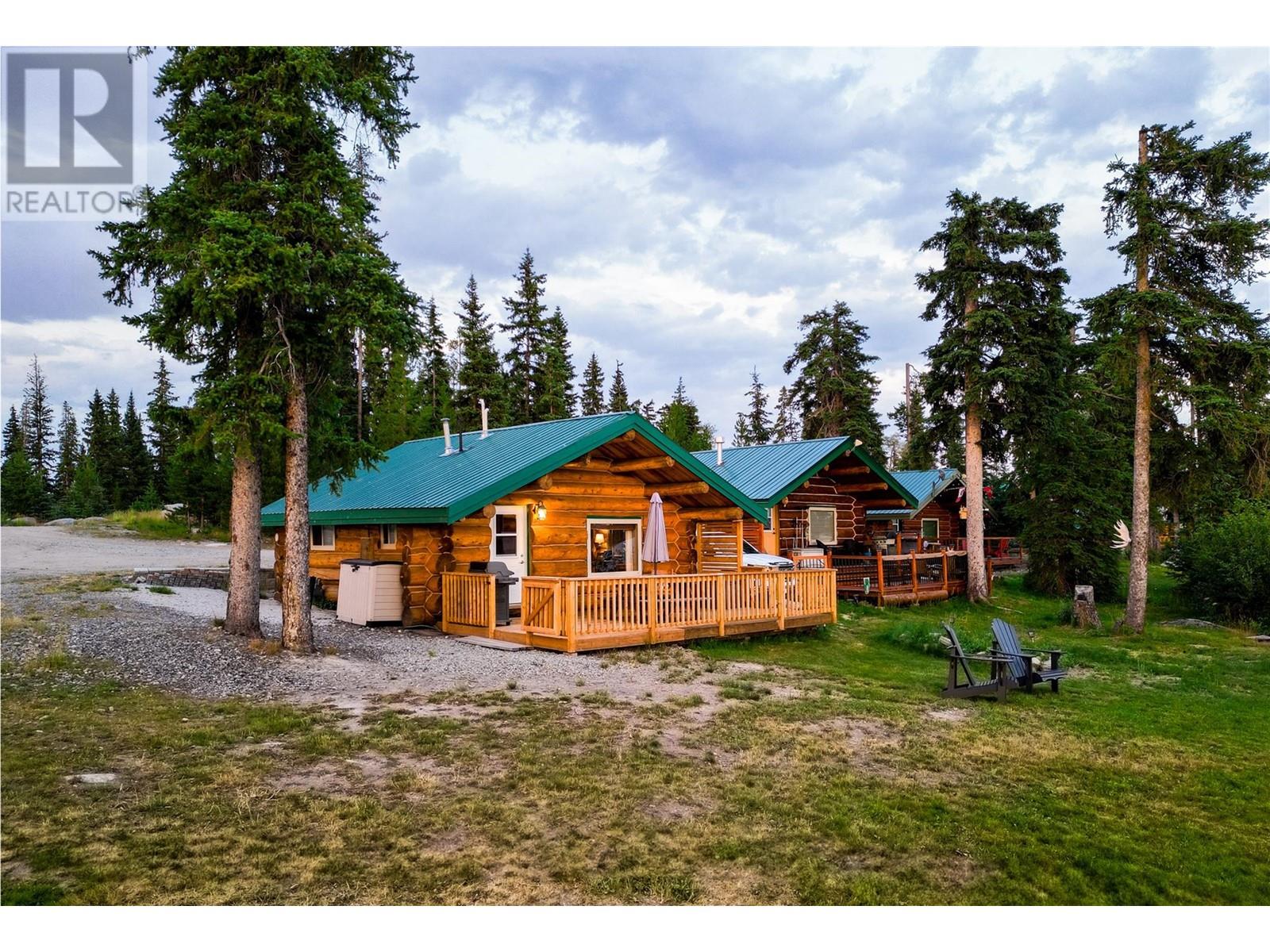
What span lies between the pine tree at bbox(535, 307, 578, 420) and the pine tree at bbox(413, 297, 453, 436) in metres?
4.90

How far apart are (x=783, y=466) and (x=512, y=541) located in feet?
31.7

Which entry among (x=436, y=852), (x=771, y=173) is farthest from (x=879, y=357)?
(x=436, y=852)

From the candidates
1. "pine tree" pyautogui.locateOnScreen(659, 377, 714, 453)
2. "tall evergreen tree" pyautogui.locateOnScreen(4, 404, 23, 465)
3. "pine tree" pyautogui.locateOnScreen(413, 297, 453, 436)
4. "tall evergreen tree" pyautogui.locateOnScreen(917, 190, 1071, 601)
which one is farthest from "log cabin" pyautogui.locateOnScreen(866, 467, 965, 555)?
"tall evergreen tree" pyautogui.locateOnScreen(4, 404, 23, 465)

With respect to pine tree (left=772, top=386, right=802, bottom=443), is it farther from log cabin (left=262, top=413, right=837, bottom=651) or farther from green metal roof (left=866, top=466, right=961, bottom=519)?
log cabin (left=262, top=413, right=837, bottom=651)

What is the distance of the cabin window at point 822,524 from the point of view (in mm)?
22969

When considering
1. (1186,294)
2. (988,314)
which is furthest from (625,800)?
(988,314)

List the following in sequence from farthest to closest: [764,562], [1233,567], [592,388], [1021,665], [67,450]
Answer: [67,450] → [592,388] → [764,562] → [1233,567] → [1021,665]

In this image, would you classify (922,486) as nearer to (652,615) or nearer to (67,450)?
(652,615)

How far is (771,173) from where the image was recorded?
13.1 metres

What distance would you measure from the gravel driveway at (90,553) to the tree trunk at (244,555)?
1042 cm

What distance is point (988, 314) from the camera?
22.4 metres

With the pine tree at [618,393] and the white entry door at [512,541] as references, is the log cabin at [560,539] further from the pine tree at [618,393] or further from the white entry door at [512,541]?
the pine tree at [618,393]

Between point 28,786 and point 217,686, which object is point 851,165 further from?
point 28,786

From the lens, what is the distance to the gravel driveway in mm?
22328
